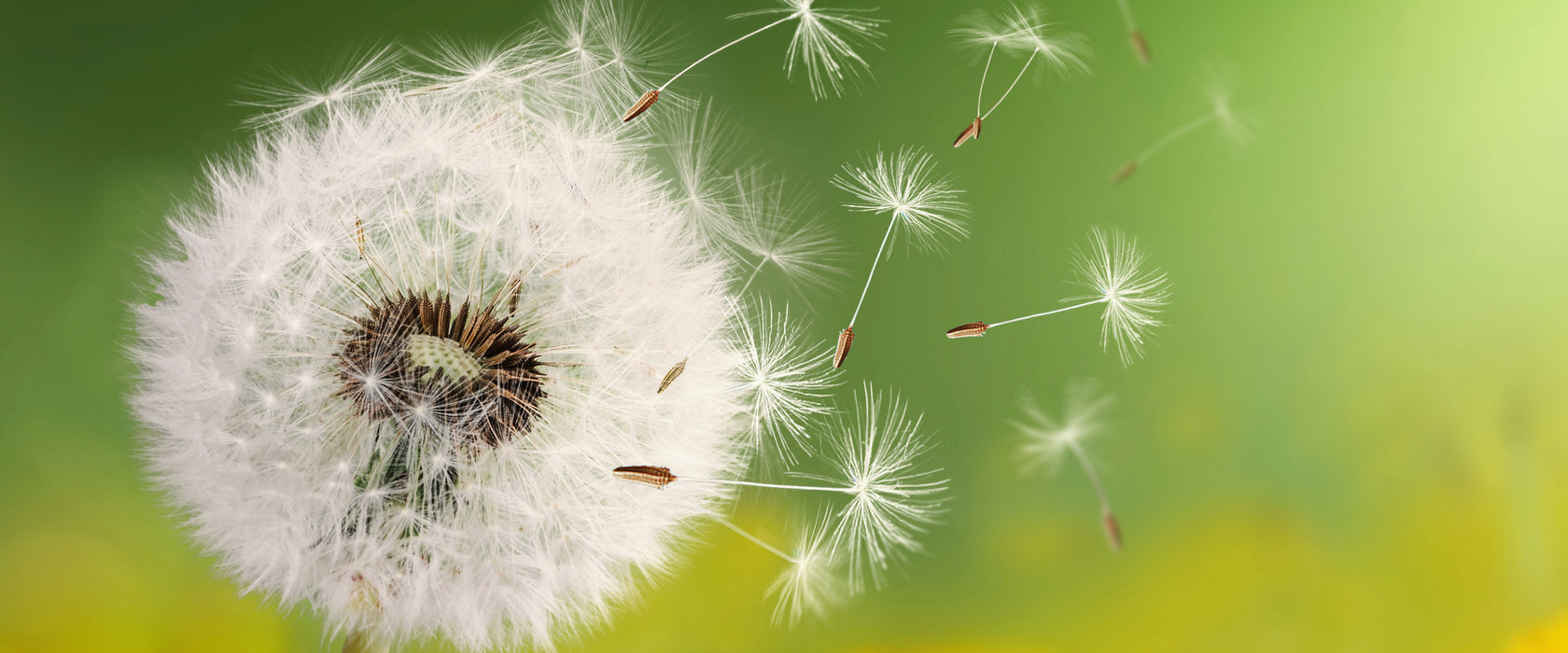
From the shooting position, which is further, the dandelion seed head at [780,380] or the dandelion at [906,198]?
the dandelion at [906,198]

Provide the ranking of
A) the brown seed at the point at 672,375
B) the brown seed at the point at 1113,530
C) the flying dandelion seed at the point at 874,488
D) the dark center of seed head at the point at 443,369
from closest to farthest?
the dark center of seed head at the point at 443,369 < the brown seed at the point at 672,375 < the flying dandelion seed at the point at 874,488 < the brown seed at the point at 1113,530

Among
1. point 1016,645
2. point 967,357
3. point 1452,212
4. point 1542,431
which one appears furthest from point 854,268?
point 1542,431

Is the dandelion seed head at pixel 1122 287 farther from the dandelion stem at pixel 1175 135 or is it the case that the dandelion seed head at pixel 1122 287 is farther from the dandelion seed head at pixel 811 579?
the dandelion seed head at pixel 811 579

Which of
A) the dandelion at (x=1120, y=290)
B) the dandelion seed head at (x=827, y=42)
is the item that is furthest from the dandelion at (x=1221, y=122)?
the dandelion seed head at (x=827, y=42)

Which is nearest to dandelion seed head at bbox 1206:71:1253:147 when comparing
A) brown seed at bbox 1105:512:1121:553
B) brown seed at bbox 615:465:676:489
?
brown seed at bbox 1105:512:1121:553

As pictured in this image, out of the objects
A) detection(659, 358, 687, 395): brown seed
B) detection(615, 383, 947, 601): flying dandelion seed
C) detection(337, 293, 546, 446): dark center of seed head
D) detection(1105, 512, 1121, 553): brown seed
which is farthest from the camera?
detection(1105, 512, 1121, 553): brown seed

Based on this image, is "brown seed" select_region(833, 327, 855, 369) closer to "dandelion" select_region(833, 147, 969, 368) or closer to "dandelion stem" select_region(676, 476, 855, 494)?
"dandelion" select_region(833, 147, 969, 368)
